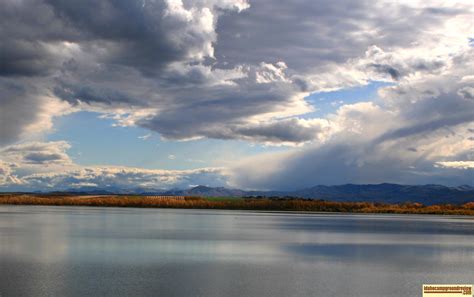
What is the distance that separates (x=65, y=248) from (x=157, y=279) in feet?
52.6

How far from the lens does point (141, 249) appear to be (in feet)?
140

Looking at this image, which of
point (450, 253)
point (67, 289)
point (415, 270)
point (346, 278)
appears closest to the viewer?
point (67, 289)

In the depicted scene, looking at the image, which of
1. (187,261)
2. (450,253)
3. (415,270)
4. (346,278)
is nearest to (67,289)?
(187,261)

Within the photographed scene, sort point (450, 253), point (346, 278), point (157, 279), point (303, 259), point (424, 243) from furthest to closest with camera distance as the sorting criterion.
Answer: point (424, 243), point (450, 253), point (303, 259), point (346, 278), point (157, 279)

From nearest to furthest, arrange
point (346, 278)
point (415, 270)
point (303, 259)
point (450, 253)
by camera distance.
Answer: point (346, 278)
point (415, 270)
point (303, 259)
point (450, 253)

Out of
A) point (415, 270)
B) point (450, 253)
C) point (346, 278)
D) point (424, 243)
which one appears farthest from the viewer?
point (424, 243)

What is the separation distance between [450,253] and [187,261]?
2265cm

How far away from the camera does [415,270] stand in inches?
1375

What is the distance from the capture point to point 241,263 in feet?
117

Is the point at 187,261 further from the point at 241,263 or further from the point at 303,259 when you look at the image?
the point at 303,259

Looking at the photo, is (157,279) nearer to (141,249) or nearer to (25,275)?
(25,275)

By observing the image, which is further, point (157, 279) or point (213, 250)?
point (213, 250)

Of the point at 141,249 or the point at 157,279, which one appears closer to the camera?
the point at 157,279

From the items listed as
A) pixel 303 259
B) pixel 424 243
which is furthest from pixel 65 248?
pixel 424 243
